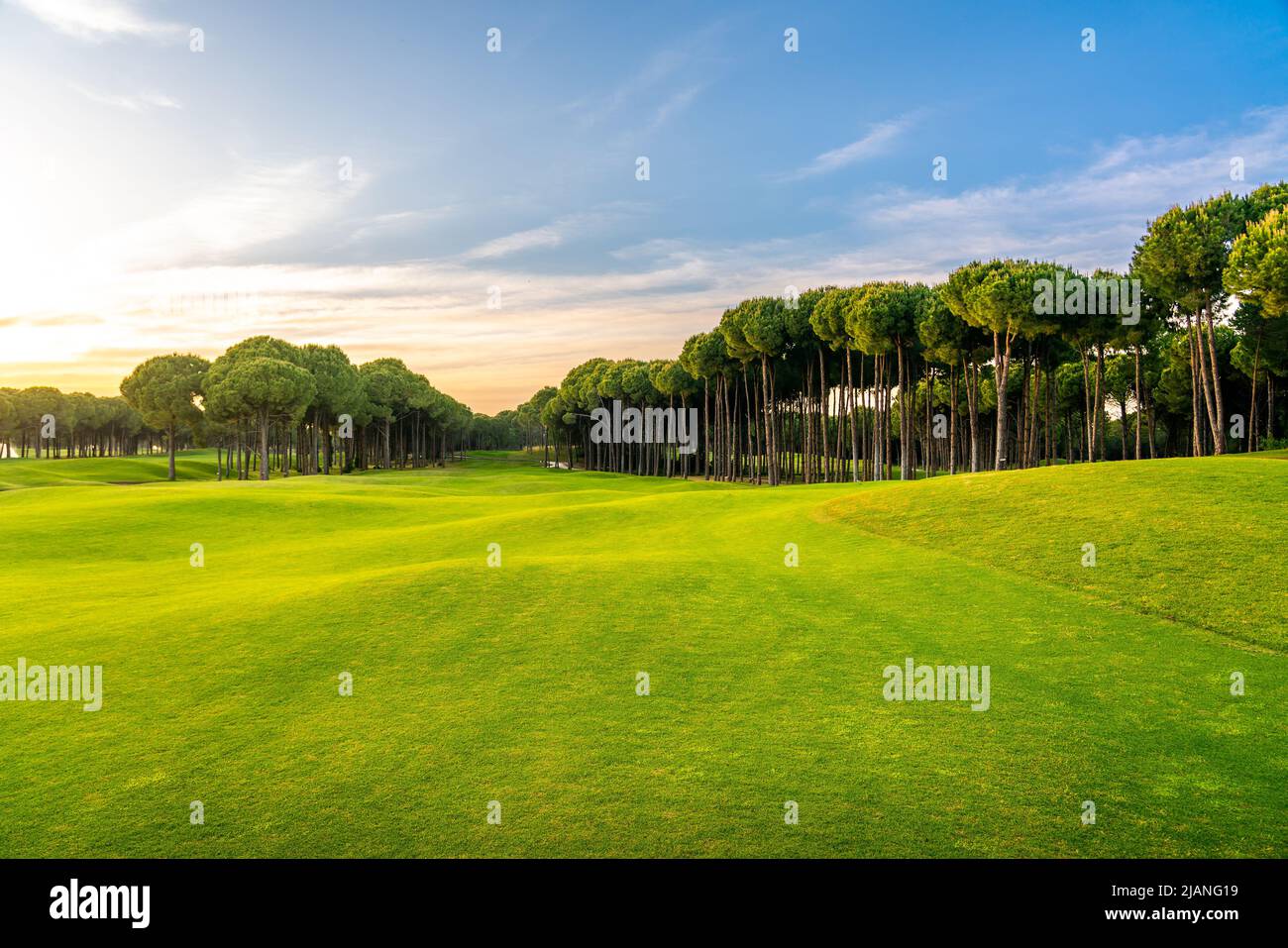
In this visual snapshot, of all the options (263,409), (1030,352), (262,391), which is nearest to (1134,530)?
(1030,352)

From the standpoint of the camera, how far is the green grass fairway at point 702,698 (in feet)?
26.3

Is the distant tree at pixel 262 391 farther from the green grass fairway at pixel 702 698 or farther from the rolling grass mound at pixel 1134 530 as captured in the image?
the rolling grass mound at pixel 1134 530

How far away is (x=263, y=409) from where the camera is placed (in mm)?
83312

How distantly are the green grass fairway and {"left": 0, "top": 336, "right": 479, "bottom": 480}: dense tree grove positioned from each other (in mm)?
63230

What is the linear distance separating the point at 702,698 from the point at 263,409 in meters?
84.4

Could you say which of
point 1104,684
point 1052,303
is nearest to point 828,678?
point 1104,684


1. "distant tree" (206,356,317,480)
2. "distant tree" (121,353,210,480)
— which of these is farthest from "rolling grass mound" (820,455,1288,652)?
"distant tree" (121,353,210,480)

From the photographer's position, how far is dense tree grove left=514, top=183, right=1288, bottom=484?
4575 centimetres

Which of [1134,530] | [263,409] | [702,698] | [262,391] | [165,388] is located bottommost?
[702,698]

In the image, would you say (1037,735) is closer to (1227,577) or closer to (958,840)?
(958,840)

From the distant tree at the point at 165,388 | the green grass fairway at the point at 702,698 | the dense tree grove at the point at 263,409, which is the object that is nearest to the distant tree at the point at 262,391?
the dense tree grove at the point at 263,409

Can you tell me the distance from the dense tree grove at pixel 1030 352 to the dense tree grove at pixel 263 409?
39.2 m

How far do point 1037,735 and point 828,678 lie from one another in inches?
125

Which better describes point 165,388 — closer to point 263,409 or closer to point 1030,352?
point 263,409
